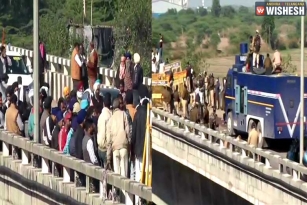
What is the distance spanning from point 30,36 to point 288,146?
1014cm

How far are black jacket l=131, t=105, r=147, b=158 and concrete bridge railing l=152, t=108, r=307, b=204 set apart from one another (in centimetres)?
12

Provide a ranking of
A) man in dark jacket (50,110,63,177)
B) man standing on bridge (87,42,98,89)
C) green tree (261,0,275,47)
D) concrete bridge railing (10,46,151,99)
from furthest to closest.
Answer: concrete bridge railing (10,46,151,99) < man in dark jacket (50,110,63,177) < man standing on bridge (87,42,98,89) < green tree (261,0,275,47)

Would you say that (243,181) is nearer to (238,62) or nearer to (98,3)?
(238,62)

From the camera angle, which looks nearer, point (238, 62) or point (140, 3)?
point (238, 62)

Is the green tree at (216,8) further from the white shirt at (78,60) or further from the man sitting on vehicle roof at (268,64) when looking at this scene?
the white shirt at (78,60)

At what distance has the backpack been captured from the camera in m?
8.48

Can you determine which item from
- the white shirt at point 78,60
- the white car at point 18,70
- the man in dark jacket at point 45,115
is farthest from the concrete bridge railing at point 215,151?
the white car at point 18,70

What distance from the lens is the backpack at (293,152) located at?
8477 mm

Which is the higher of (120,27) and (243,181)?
(120,27)

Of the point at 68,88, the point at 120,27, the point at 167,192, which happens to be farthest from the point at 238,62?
the point at 68,88

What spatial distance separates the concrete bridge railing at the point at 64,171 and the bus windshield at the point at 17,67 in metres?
0.92

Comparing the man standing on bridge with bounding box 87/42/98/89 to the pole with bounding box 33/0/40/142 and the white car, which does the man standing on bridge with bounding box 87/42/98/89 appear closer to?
the pole with bounding box 33/0/40/142

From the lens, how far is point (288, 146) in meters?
8.59

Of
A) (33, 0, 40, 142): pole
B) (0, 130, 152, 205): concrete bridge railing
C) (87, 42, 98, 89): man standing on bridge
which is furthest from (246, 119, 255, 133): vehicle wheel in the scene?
(33, 0, 40, 142): pole
